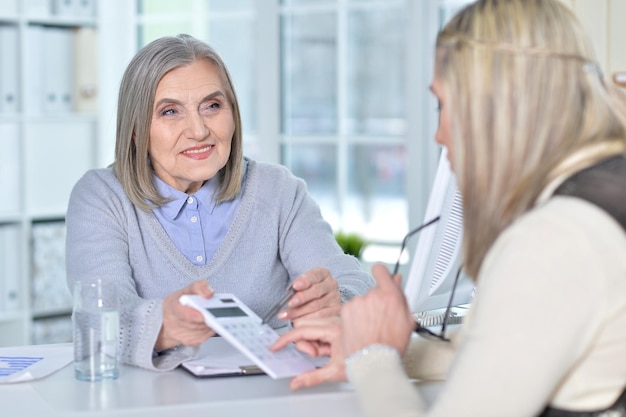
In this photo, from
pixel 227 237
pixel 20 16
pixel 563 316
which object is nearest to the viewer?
pixel 563 316

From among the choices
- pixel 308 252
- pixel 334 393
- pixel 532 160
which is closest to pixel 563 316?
pixel 532 160

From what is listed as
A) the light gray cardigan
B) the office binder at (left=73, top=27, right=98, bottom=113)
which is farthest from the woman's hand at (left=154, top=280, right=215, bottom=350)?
the office binder at (left=73, top=27, right=98, bottom=113)

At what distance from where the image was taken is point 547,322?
1.08m

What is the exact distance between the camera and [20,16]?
14.2 feet

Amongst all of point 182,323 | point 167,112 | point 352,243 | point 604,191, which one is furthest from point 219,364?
point 352,243

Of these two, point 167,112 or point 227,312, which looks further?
point 167,112

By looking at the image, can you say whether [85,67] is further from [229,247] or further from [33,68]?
[229,247]

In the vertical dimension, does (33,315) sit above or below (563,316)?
below

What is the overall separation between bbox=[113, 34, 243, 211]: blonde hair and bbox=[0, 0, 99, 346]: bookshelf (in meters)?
2.29

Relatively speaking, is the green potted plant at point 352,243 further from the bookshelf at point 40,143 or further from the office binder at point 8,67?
the office binder at point 8,67

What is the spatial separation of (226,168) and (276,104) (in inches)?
87.0

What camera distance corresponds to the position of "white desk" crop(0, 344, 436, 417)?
1495 millimetres

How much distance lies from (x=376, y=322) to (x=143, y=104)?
1.03 m

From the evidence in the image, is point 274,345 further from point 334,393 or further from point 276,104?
point 276,104
